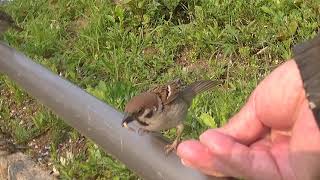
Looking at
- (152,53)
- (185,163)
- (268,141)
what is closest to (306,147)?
(185,163)

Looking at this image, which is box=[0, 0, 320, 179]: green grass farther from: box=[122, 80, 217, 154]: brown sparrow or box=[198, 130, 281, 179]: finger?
box=[198, 130, 281, 179]: finger

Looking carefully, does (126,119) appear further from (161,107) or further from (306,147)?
(306,147)

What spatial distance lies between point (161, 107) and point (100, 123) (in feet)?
1.56

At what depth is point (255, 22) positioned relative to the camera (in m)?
4.42

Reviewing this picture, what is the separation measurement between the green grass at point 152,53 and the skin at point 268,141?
1394 millimetres

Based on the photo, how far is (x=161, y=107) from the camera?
8.58 ft

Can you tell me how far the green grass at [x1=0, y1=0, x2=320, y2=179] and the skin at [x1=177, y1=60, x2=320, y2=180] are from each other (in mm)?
1394

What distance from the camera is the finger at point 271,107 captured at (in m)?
1.84

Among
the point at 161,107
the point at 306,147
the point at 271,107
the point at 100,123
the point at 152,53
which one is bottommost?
the point at 152,53

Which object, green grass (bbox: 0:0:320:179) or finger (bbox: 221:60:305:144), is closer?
finger (bbox: 221:60:305:144)

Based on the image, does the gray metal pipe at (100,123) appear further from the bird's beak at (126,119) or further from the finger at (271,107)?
the finger at (271,107)

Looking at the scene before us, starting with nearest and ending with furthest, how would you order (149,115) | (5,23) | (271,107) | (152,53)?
1. (271,107)
2. (149,115)
3. (152,53)
4. (5,23)

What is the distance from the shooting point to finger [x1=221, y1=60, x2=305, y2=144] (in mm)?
1838

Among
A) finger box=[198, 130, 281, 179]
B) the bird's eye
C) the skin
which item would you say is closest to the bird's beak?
the bird's eye
